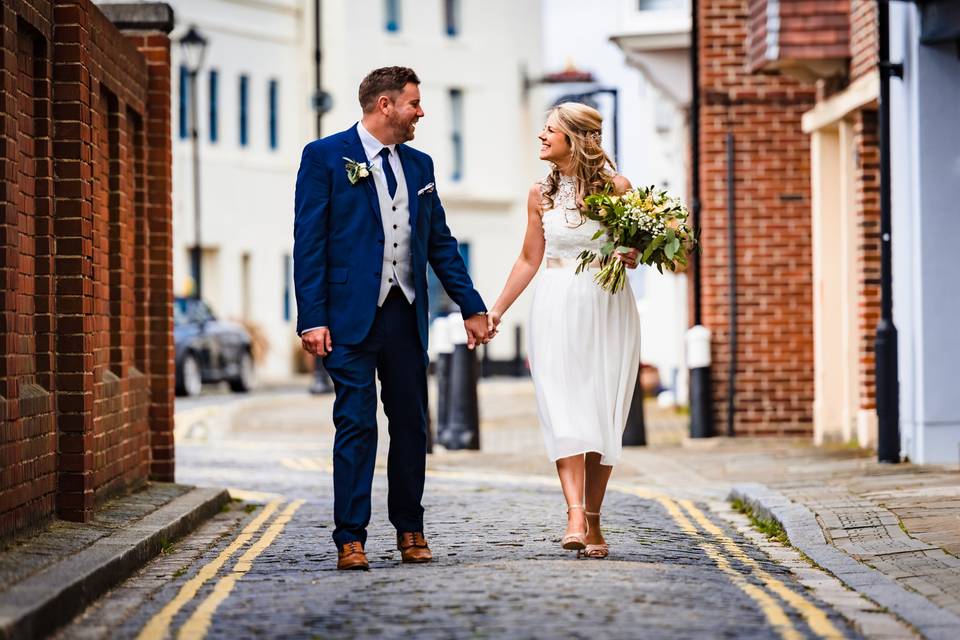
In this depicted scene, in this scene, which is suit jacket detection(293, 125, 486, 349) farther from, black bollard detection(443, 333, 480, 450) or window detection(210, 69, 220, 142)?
window detection(210, 69, 220, 142)

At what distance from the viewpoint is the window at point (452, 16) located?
48.6m

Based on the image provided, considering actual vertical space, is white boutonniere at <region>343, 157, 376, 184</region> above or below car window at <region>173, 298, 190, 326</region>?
above

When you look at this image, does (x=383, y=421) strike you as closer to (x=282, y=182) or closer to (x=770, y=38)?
(x=770, y=38)

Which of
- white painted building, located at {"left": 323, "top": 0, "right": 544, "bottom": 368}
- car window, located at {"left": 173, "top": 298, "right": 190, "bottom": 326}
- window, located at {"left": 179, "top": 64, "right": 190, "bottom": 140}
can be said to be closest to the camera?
car window, located at {"left": 173, "top": 298, "right": 190, "bottom": 326}

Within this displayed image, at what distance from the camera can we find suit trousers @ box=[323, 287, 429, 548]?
28.9 feet

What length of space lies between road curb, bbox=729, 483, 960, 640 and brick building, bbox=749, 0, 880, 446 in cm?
413

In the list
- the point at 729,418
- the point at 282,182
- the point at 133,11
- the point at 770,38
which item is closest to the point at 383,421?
the point at 729,418

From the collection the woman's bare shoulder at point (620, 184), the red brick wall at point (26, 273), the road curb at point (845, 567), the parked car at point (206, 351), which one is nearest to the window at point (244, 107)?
the parked car at point (206, 351)

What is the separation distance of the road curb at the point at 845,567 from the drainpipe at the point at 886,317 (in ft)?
5.18

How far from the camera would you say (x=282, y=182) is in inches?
1779

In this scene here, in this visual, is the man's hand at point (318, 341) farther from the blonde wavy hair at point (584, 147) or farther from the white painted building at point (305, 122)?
the white painted building at point (305, 122)

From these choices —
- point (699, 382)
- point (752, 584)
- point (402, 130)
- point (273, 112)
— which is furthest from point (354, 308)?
point (273, 112)

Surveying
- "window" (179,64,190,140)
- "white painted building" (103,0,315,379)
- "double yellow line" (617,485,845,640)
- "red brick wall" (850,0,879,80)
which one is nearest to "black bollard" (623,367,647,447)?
"red brick wall" (850,0,879,80)

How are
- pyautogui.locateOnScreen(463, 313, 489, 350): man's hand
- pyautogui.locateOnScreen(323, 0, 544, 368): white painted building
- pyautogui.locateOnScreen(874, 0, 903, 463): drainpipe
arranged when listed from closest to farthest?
pyautogui.locateOnScreen(463, 313, 489, 350): man's hand → pyautogui.locateOnScreen(874, 0, 903, 463): drainpipe → pyautogui.locateOnScreen(323, 0, 544, 368): white painted building
